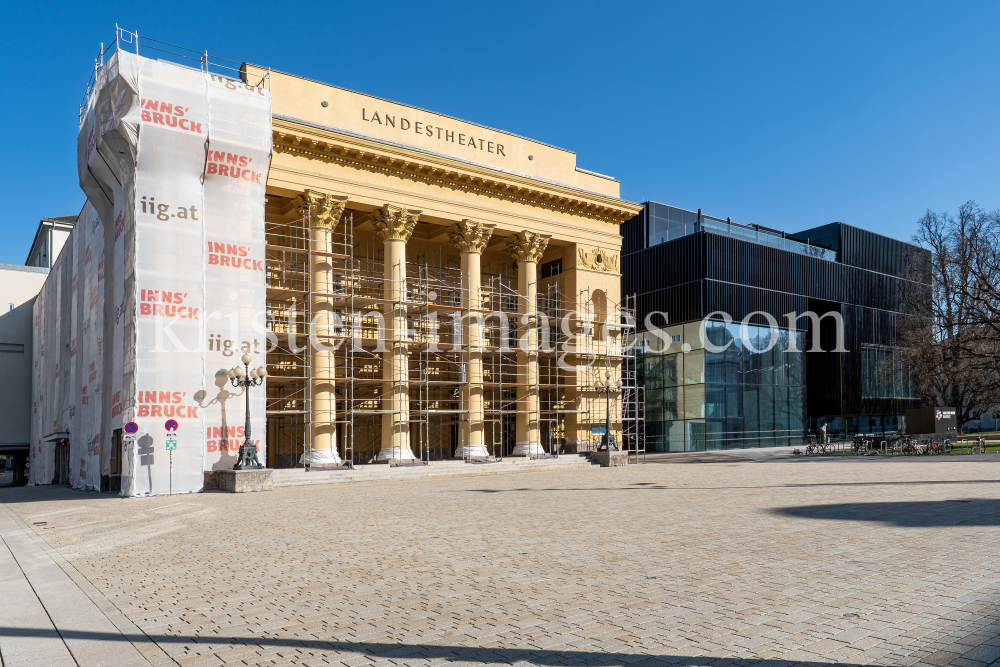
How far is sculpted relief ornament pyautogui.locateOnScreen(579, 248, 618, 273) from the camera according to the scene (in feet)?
122

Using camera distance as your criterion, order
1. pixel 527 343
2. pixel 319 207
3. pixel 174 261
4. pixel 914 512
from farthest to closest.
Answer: pixel 527 343, pixel 319 207, pixel 174 261, pixel 914 512

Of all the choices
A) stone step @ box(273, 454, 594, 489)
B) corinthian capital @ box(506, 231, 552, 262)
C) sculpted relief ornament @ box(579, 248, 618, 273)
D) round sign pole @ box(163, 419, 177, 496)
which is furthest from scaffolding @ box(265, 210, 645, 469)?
round sign pole @ box(163, 419, 177, 496)

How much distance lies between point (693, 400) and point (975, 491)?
27.5 m

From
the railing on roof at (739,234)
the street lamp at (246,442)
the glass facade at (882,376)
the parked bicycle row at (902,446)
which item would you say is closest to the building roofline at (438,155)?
the railing on roof at (739,234)

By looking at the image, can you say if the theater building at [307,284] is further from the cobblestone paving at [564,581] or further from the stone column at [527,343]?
the cobblestone paving at [564,581]

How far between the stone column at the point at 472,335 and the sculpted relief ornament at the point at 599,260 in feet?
20.2

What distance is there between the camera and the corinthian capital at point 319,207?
28.2 meters

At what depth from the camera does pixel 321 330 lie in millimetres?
27891

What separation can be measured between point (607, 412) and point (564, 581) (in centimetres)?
2545

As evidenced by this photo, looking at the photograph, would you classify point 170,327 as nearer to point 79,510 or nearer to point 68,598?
point 79,510

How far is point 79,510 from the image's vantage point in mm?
16781

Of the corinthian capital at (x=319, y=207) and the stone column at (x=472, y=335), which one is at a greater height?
the corinthian capital at (x=319, y=207)

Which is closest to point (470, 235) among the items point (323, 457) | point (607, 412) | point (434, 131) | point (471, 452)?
point (434, 131)

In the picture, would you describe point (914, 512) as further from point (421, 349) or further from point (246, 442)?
point (421, 349)
